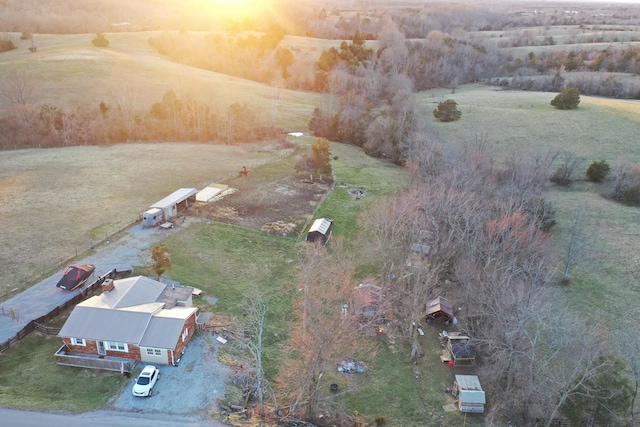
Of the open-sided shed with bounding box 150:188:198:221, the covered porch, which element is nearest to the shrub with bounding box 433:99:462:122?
the open-sided shed with bounding box 150:188:198:221

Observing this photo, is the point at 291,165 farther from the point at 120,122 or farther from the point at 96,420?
the point at 96,420

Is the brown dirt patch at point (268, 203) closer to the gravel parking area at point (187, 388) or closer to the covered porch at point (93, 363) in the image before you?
the gravel parking area at point (187, 388)

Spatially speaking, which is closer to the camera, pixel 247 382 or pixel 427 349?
pixel 247 382

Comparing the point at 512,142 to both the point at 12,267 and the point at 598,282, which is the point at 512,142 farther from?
the point at 12,267

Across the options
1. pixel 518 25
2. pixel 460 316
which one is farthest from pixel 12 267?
pixel 518 25

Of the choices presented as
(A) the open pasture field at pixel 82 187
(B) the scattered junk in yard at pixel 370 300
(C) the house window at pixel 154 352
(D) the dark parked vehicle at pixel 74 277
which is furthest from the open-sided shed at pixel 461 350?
(A) the open pasture field at pixel 82 187

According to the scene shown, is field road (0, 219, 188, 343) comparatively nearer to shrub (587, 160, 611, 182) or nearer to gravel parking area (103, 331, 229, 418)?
gravel parking area (103, 331, 229, 418)

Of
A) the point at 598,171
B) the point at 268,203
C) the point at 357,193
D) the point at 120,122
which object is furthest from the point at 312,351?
the point at 120,122
